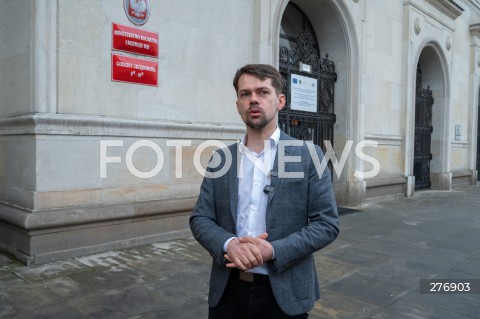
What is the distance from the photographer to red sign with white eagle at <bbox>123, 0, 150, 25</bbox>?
5789 millimetres

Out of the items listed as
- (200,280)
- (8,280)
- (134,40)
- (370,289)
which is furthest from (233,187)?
(134,40)

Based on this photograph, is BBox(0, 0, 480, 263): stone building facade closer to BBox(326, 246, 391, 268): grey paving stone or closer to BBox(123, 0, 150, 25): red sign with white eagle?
BBox(123, 0, 150, 25): red sign with white eagle

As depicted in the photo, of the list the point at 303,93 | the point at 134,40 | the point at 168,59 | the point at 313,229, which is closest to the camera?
the point at 313,229

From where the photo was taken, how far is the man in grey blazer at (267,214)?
201cm

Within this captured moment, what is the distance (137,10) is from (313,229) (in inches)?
193

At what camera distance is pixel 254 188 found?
6.91ft

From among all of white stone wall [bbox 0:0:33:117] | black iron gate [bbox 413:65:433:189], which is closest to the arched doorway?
black iron gate [bbox 413:65:433:189]

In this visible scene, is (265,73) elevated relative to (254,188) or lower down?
elevated

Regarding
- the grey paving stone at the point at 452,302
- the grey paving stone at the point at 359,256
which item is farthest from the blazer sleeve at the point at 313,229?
the grey paving stone at the point at 359,256

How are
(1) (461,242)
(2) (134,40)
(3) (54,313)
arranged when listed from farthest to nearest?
(1) (461,242) < (2) (134,40) < (3) (54,313)

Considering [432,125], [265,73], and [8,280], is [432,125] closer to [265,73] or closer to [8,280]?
[8,280]

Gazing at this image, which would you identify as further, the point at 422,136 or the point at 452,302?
the point at 422,136

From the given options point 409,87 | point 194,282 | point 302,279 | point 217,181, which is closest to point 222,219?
point 217,181

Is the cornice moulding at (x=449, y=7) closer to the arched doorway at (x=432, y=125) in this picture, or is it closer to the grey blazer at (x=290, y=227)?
the arched doorway at (x=432, y=125)
